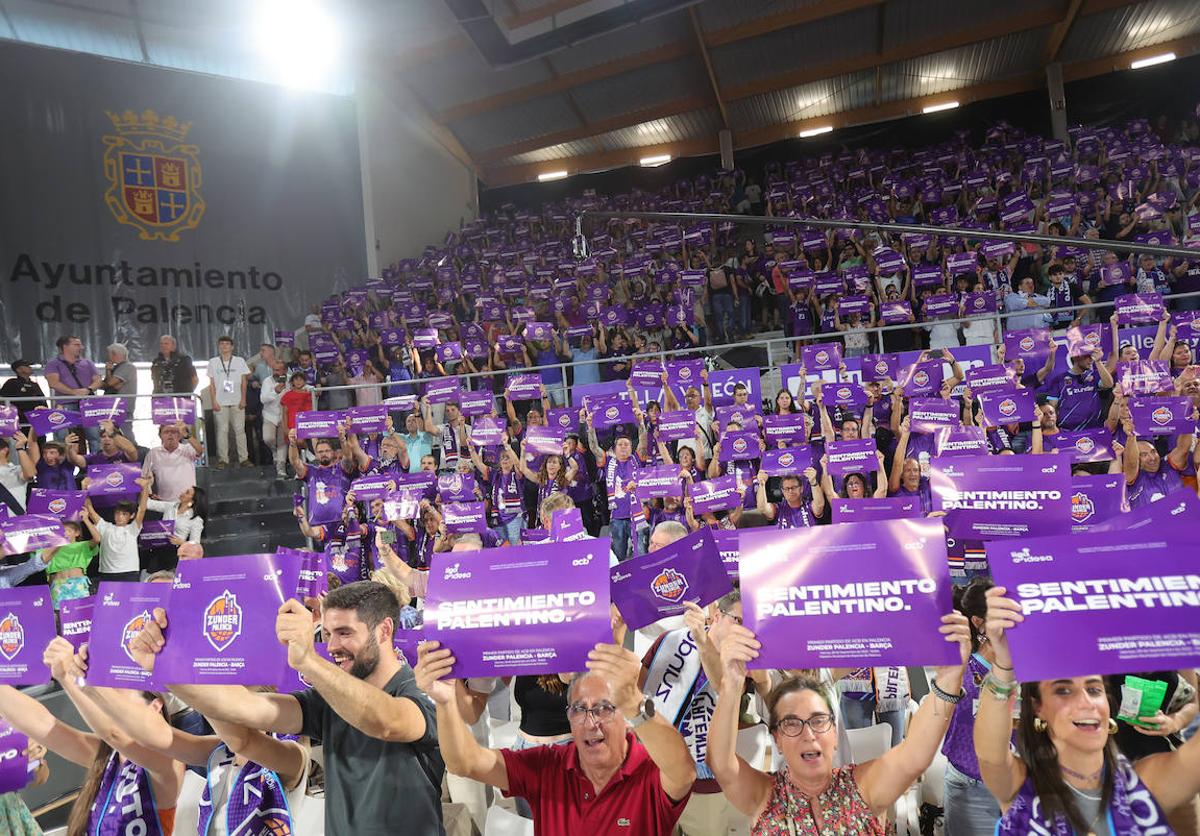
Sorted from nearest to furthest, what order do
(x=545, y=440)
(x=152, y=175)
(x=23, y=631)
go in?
(x=23, y=631)
(x=545, y=440)
(x=152, y=175)

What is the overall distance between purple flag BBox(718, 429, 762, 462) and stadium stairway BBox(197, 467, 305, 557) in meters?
5.14

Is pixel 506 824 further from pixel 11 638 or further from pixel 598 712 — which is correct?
pixel 11 638

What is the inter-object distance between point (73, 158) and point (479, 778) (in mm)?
15308

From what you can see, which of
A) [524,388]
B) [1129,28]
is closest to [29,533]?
[524,388]

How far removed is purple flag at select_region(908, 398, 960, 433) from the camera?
22.5 feet

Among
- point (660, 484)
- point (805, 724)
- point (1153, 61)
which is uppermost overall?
point (1153, 61)

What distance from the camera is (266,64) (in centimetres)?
1639

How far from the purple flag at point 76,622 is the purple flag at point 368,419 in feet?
21.3

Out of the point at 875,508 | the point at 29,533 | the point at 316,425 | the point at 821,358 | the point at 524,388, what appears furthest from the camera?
the point at 524,388

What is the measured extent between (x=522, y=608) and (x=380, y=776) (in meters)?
0.64

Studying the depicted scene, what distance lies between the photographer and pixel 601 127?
57.3 feet

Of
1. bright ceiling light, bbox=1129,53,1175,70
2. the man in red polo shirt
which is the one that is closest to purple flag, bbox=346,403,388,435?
the man in red polo shirt

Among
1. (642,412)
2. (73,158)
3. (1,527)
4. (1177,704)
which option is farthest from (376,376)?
(1177,704)

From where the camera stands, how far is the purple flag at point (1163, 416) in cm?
621
